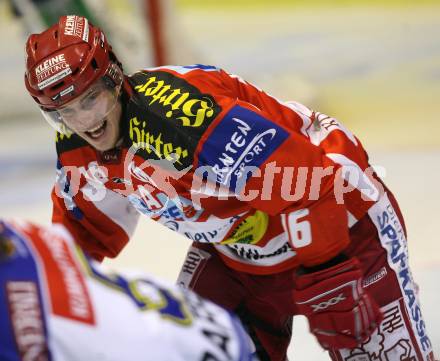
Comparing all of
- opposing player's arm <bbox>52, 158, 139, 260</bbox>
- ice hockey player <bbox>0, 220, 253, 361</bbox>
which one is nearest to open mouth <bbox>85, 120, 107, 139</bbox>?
opposing player's arm <bbox>52, 158, 139, 260</bbox>

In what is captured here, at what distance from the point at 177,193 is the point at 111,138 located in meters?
0.18

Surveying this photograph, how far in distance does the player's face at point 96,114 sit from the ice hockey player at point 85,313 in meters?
0.64

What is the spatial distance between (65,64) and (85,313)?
85 centimetres

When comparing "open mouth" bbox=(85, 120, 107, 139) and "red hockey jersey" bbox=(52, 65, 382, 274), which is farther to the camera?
"open mouth" bbox=(85, 120, 107, 139)

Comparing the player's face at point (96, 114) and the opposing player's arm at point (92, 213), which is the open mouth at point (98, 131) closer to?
the player's face at point (96, 114)

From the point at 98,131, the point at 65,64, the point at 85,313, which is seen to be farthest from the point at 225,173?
the point at 85,313

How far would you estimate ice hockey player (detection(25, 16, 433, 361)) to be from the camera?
1877 mm

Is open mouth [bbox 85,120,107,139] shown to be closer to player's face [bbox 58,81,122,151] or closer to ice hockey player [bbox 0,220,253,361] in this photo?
A: player's face [bbox 58,81,122,151]

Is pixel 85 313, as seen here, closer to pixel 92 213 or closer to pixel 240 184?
pixel 240 184

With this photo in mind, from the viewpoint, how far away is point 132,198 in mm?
2178

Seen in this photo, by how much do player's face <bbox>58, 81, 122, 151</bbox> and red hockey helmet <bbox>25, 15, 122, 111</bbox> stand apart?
0.07ft

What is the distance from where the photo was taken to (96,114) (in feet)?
6.57

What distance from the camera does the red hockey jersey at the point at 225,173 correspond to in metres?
1.86

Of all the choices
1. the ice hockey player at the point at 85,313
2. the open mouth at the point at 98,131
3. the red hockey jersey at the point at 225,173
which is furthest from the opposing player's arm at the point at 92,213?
the ice hockey player at the point at 85,313
